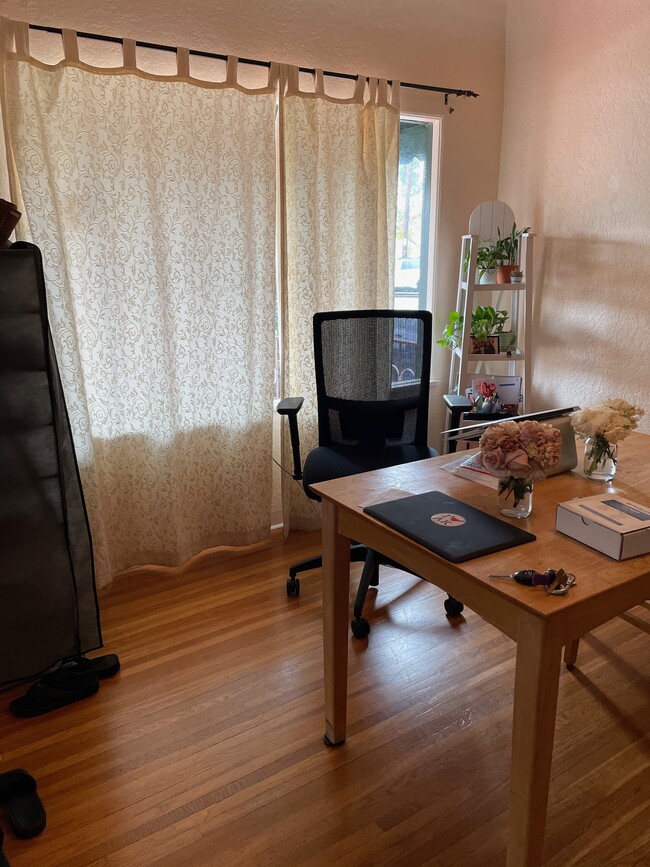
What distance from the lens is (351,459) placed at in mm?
2566

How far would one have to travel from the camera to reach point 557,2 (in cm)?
310

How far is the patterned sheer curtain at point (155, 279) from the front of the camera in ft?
7.74

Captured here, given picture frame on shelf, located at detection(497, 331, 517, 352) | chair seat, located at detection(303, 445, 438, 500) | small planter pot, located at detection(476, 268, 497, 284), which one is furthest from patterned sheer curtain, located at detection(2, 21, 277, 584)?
picture frame on shelf, located at detection(497, 331, 517, 352)

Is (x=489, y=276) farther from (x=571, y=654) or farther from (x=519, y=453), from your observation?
(x=519, y=453)

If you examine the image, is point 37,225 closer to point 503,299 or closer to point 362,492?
point 362,492

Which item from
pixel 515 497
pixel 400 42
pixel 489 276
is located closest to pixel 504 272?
pixel 489 276

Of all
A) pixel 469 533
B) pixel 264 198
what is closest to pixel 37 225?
pixel 264 198

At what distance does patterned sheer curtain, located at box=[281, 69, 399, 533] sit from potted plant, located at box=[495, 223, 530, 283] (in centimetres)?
55

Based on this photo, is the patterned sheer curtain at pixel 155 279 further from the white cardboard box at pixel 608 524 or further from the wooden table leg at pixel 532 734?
the wooden table leg at pixel 532 734

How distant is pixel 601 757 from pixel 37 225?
2539mm

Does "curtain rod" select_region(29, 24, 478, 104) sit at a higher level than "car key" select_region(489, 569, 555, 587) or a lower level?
higher

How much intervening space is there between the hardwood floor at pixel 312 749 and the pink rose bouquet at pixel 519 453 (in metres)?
0.85

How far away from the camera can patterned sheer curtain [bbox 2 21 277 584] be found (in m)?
2.36

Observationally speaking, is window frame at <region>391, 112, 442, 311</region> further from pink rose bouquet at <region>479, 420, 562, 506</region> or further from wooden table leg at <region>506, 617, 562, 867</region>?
wooden table leg at <region>506, 617, 562, 867</region>
